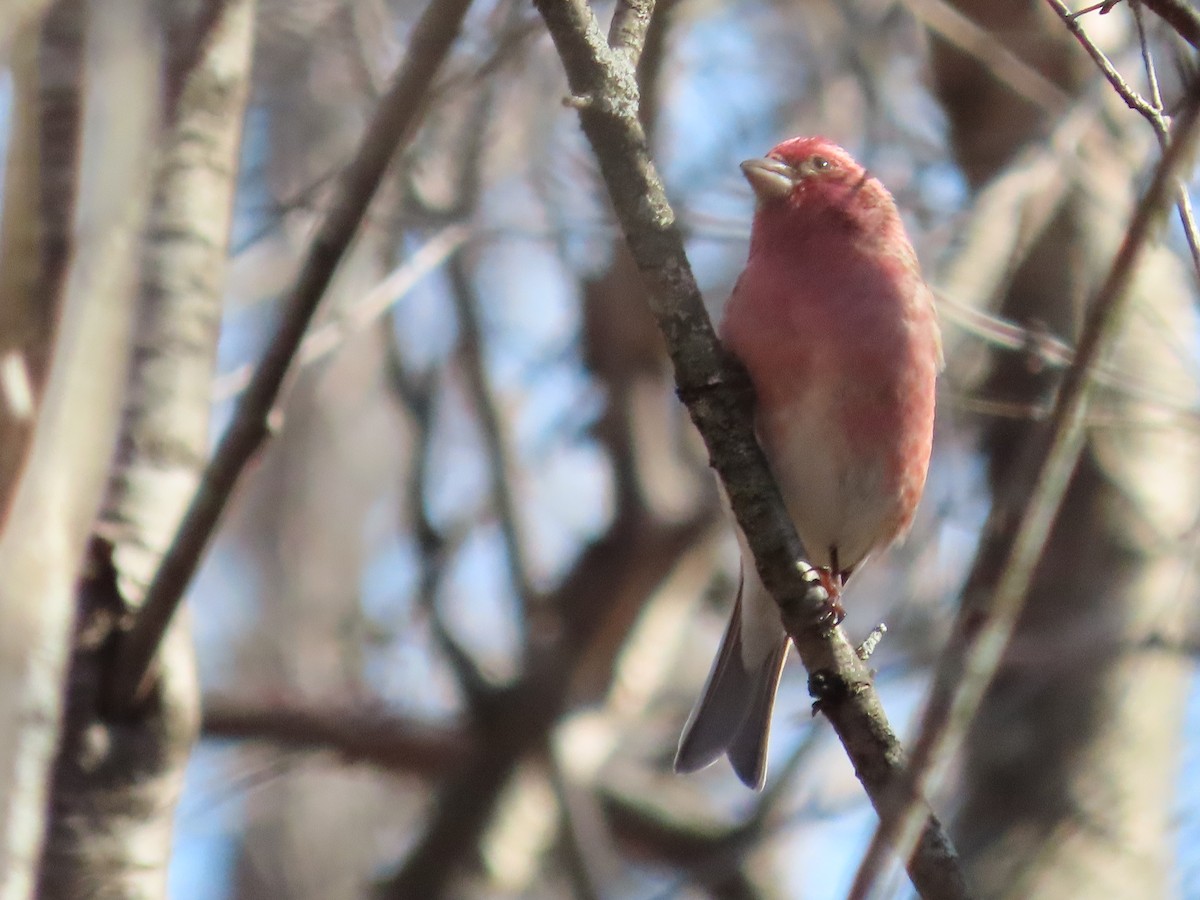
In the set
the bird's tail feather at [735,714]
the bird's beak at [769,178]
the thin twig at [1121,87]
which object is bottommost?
the bird's tail feather at [735,714]

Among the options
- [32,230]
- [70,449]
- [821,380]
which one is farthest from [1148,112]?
[32,230]

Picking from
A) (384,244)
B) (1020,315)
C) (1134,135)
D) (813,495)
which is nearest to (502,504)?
(384,244)

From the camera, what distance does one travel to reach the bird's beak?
507 centimetres

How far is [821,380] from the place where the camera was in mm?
4480

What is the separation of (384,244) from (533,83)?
1234mm

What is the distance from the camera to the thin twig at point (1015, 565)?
5.57ft

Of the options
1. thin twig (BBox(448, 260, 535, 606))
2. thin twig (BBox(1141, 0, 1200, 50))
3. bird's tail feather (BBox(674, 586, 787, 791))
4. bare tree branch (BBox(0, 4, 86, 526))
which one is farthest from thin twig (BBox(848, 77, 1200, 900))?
thin twig (BBox(448, 260, 535, 606))

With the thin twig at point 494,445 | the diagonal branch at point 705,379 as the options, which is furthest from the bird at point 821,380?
the thin twig at point 494,445

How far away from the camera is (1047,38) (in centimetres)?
820

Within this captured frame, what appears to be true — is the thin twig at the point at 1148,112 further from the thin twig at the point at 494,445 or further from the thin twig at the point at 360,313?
the thin twig at the point at 494,445

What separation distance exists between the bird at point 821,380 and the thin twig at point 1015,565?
2.54m

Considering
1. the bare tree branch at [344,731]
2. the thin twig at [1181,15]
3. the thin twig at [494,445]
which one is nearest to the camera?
the thin twig at [1181,15]

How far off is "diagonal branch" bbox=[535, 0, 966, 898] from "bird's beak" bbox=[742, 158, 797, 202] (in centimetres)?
204

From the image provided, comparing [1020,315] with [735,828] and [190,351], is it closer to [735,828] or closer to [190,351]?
[735,828]
